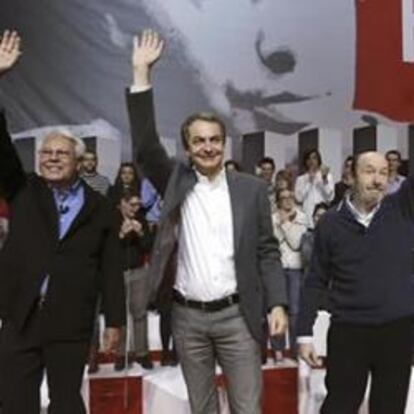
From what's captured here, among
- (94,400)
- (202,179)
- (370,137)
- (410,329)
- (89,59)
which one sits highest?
(89,59)

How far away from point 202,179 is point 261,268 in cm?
33

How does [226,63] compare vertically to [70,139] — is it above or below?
above

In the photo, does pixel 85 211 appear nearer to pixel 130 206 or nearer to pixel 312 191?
pixel 130 206

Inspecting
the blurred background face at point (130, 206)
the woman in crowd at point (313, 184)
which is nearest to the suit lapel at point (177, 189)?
the blurred background face at point (130, 206)

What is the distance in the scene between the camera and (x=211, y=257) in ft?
9.02

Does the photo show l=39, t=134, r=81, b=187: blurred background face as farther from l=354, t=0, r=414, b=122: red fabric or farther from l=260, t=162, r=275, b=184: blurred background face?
l=354, t=0, r=414, b=122: red fabric

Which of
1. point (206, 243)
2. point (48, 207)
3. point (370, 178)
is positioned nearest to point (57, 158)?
point (48, 207)

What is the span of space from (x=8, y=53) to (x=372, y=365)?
153 cm

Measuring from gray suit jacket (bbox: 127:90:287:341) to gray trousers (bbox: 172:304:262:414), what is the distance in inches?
2.0

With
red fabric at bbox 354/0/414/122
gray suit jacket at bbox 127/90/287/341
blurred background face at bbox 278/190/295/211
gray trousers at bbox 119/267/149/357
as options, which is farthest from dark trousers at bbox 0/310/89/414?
red fabric at bbox 354/0/414/122

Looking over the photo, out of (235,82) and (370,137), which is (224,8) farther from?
(370,137)

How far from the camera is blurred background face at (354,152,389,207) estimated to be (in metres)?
2.92

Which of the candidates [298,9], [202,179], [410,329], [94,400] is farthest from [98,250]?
[298,9]

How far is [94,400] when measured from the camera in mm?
4074
